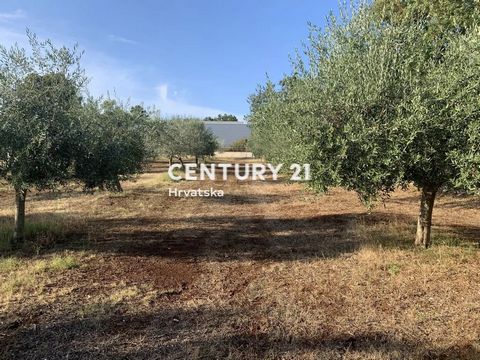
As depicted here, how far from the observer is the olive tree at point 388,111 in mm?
6098

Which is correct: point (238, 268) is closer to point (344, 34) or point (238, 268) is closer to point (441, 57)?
point (344, 34)

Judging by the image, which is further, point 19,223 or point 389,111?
point 19,223

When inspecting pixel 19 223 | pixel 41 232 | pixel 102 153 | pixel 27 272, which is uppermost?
pixel 102 153

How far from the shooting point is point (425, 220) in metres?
8.30

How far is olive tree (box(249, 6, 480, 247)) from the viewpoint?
6.10m

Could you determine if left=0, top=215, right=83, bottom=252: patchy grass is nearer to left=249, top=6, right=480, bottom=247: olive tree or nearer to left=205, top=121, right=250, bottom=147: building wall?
left=249, top=6, right=480, bottom=247: olive tree

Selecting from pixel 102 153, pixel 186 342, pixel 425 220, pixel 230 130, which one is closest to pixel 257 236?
pixel 425 220

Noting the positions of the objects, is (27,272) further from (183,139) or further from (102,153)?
(183,139)

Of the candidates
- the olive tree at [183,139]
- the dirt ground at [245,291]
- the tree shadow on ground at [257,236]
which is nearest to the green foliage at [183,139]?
the olive tree at [183,139]

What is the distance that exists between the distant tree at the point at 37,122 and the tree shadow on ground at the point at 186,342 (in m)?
3.92

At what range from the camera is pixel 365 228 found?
10586 mm

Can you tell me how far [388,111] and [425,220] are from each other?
10.3ft

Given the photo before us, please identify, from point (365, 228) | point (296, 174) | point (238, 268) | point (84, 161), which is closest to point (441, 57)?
point (296, 174)

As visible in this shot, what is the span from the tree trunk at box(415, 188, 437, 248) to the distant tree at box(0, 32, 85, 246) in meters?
7.92
